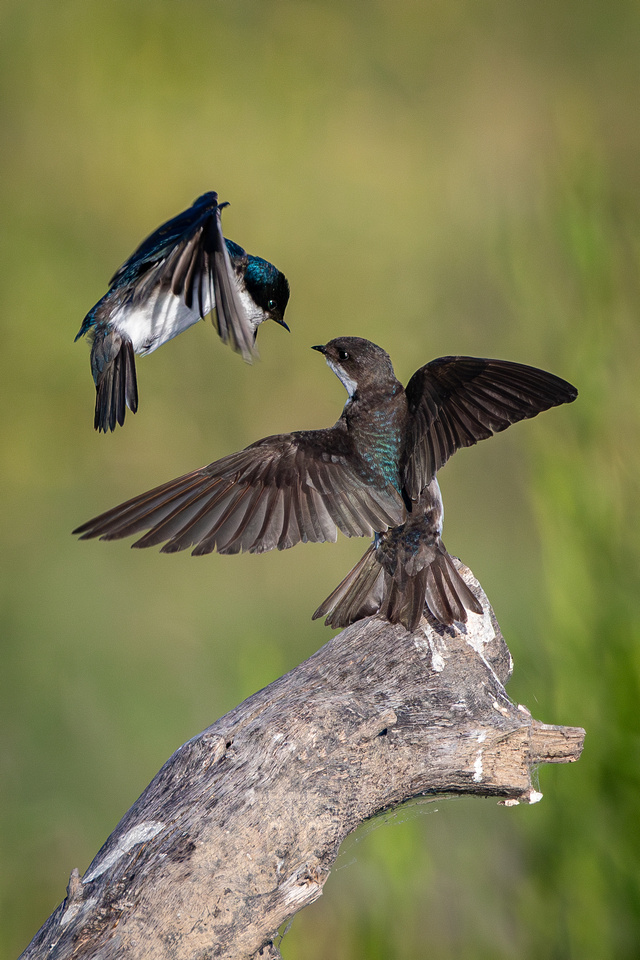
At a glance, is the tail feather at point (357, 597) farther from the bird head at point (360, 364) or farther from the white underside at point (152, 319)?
the white underside at point (152, 319)

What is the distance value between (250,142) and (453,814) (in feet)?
8.72

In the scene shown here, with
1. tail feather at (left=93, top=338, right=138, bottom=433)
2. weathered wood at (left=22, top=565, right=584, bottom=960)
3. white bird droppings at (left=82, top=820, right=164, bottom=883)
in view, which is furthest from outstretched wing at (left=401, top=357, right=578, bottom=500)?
white bird droppings at (left=82, top=820, right=164, bottom=883)

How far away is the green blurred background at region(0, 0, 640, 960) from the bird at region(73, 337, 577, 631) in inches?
15.2

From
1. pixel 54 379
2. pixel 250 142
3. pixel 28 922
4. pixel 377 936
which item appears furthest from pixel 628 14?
pixel 28 922

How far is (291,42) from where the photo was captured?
399 centimetres

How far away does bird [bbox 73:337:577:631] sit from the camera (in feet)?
4.22

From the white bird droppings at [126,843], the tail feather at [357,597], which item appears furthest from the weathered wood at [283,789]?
the tail feather at [357,597]

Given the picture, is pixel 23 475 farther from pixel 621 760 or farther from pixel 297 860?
pixel 297 860

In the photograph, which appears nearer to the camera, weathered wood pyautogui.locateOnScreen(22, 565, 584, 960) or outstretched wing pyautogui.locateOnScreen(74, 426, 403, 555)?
weathered wood pyautogui.locateOnScreen(22, 565, 584, 960)

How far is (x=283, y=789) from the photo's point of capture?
3.70 ft

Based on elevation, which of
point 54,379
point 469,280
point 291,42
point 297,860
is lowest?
point 297,860

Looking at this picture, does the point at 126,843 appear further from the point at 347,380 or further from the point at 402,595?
the point at 347,380

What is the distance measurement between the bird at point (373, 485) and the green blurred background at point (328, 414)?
1.27 ft

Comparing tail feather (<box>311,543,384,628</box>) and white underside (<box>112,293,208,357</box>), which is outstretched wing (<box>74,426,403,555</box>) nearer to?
tail feather (<box>311,543,384,628</box>)
